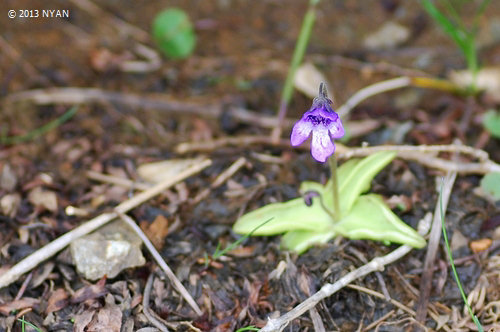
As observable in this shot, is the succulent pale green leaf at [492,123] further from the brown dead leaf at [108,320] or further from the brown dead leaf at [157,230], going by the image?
the brown dead leaf at [108,320]

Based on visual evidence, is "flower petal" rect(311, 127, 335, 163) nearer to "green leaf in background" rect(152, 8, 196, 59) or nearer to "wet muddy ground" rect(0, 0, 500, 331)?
"wet muddy ground" rect(0, 0, 500, 331)

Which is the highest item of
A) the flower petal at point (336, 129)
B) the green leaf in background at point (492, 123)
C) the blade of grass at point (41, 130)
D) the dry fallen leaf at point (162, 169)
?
the flower petal at point (336, 129)

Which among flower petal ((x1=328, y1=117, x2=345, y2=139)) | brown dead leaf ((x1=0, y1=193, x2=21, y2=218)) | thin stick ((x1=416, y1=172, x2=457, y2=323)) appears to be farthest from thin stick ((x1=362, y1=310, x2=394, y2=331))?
brown dead leaf ((x1=0, y1=193, x2=21, y2=218))

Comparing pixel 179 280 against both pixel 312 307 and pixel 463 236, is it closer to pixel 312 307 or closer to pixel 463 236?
pixel 312 307

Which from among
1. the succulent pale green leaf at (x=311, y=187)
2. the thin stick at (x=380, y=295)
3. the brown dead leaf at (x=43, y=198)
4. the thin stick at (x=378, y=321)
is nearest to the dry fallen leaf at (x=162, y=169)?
the brown dead leaf at (x=43, y=198)

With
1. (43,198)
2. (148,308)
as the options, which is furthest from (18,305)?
(43,198)

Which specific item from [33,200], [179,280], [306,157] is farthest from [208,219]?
[33,200]
